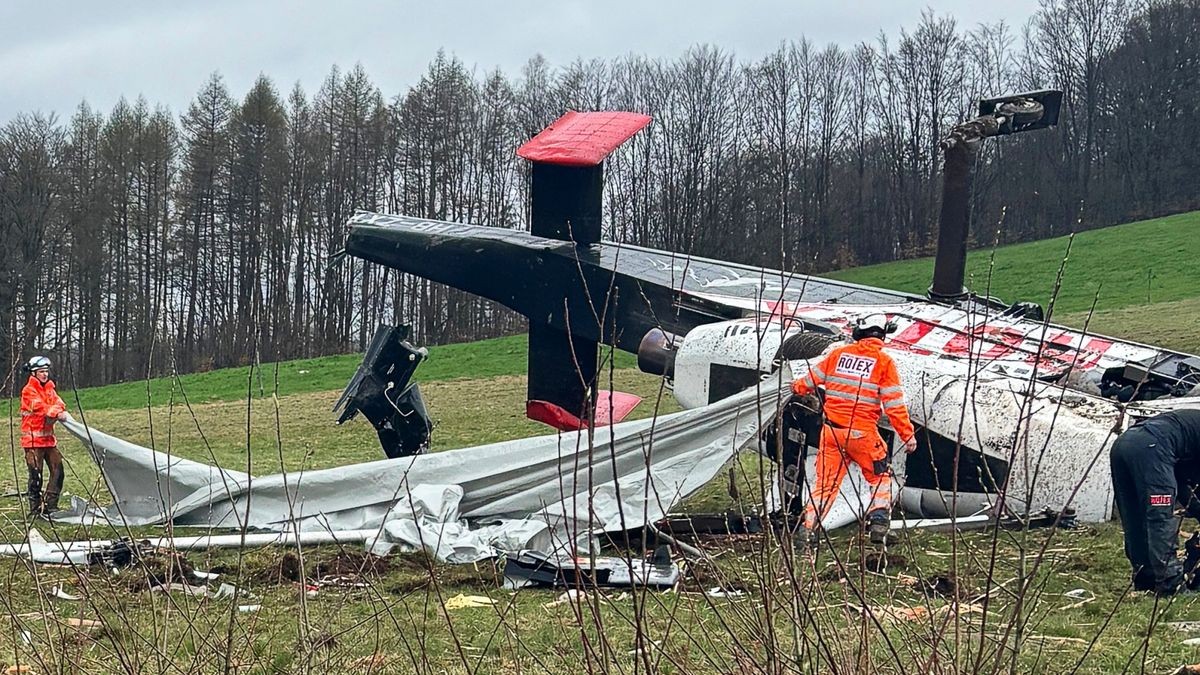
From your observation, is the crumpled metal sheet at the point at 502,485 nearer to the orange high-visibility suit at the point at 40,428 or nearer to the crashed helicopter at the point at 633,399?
the crashed helicopter at the point at 633,399

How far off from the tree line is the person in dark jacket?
35726 millimetres

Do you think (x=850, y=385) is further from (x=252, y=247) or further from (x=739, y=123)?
(x=739, y=123)

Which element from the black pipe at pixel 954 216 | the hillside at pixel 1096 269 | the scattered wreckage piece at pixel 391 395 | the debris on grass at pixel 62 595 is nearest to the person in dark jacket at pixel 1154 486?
the black pipe at pixel 954 216

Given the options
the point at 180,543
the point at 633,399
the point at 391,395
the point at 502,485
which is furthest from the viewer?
the point at 391,395

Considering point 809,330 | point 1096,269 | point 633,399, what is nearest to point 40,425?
point 633,399

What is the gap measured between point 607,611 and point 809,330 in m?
4.42

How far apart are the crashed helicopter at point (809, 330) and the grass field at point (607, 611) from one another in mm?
735

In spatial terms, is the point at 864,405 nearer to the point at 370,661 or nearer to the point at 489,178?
the point at 370,661

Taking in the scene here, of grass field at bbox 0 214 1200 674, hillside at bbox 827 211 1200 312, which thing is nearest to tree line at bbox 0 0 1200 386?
hillside at bbox 827 211 1200 312

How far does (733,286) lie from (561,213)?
2.12 metres

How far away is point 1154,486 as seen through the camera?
607cm

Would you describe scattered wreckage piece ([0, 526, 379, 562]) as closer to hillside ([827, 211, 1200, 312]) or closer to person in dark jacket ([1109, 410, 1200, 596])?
person in dark jacket ([1109, 410, 1200, 596])

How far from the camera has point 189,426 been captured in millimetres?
21984

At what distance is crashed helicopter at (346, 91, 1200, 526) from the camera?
→ 837cm
